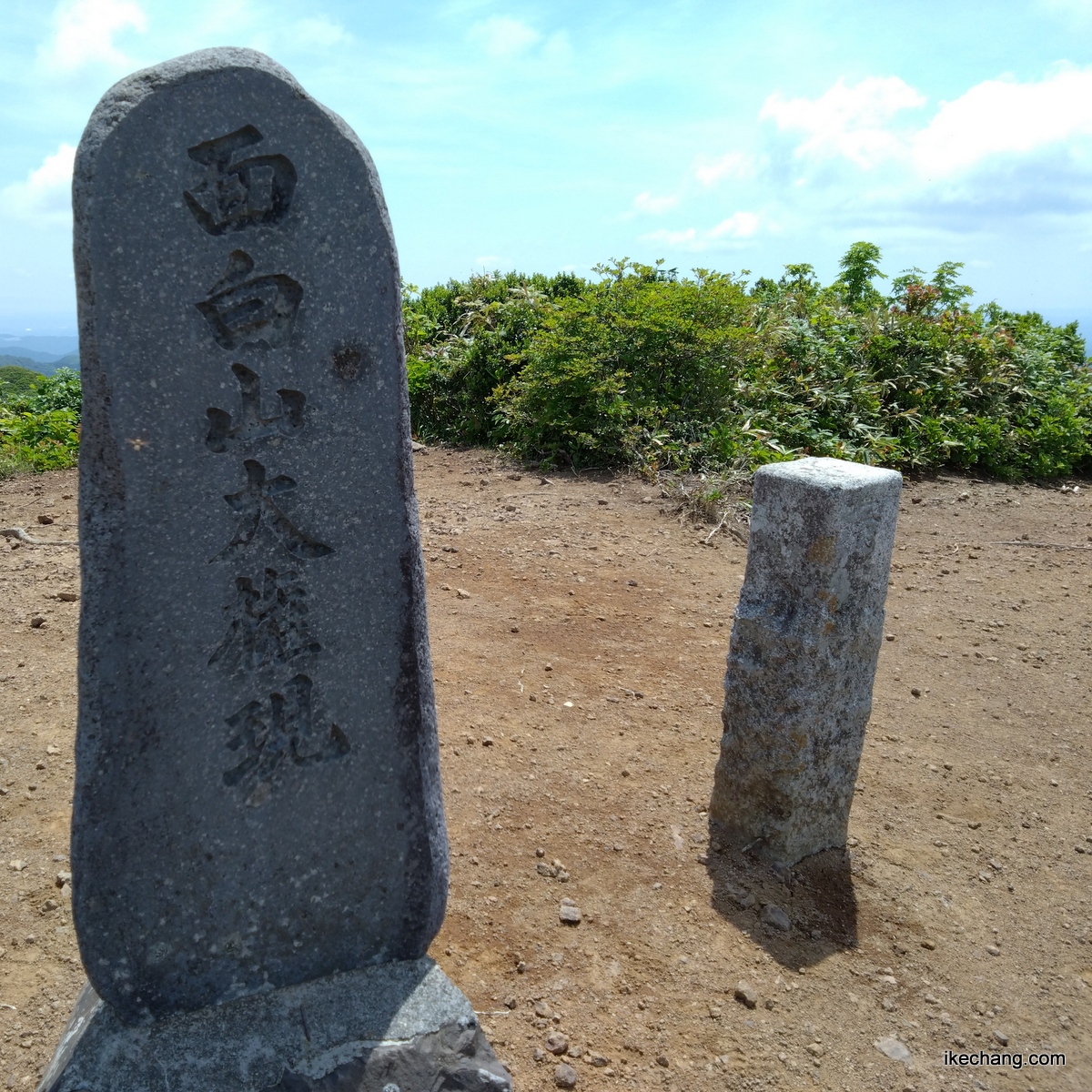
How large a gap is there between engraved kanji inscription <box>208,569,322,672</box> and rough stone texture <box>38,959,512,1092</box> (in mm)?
786

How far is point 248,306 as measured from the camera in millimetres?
1738

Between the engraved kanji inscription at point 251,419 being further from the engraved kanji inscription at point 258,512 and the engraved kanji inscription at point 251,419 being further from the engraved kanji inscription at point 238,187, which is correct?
the engraved kanji inscription at point 238,187

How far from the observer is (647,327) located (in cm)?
712

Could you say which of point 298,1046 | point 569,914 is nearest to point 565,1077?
point 569,914

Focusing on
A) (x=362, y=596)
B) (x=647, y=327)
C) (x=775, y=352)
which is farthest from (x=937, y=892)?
(x=775, y=352)

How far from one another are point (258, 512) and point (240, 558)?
102 millimetres

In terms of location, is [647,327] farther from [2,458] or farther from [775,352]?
[2,458]

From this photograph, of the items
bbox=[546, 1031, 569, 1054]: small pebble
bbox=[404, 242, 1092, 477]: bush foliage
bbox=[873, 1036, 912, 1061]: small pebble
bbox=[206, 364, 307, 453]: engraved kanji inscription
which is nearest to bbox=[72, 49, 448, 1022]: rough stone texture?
bbox=[206, 364, 307, 453]: engraved kanji inscription

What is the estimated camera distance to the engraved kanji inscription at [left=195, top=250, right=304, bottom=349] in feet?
5.60

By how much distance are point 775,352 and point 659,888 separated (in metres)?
6.56

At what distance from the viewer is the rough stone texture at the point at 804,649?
2625 millimetres

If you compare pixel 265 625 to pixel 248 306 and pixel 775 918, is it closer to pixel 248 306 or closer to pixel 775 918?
pixel 248 306

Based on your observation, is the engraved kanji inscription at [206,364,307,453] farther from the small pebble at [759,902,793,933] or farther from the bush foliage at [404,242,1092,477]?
the bush foliage at [404,242,1092,477]

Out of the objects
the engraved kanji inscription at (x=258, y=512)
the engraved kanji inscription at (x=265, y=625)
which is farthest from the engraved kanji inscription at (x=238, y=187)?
the engraved kanji inscription at (x=265, y=625)
